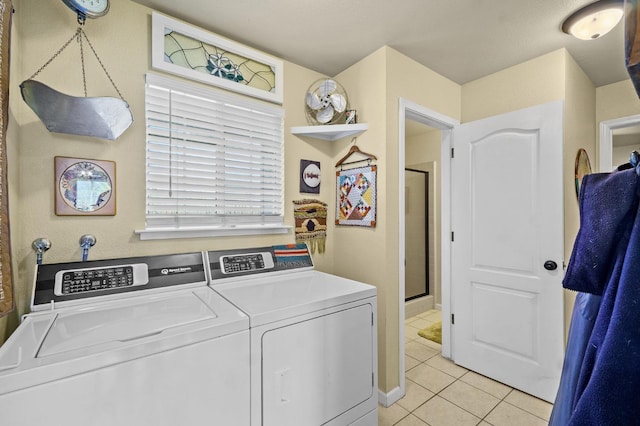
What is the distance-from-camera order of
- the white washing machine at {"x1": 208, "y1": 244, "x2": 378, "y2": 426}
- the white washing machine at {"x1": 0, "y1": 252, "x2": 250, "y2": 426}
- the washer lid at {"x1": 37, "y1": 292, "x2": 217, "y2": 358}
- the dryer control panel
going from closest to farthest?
the white washing machine at {"x1": 0, "y1": 252, "x2": 250, "y2": 426} < the washer lid at {"x1": 37, "y1": 292, "x2": 217, "y2": 358} < the white washing machine at {"x1": 208, "y1": 244, "x2": 378, "y2": 426} < the dryer control panel

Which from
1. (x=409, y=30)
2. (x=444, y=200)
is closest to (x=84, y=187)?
(x=409, y=30)

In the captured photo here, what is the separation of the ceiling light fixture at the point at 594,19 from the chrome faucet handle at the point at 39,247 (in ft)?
10.3

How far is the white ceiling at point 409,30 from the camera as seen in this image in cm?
166

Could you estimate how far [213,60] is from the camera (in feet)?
6.18

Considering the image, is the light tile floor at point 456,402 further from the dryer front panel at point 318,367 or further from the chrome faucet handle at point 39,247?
the chrome faucet handle at point 39,247

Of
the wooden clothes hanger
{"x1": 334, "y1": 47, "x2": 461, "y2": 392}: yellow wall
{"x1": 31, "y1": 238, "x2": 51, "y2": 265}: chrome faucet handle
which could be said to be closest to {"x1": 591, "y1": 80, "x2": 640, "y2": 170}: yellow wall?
{"x1": 334, "y1": 47, "x2": 461, "y2": 392}: yellow wall

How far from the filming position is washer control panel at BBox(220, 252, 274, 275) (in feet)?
5.78

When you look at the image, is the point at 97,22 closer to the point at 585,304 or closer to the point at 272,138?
the point at 272,138

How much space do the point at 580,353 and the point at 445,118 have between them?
7.34ft

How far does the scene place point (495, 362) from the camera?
2268mm

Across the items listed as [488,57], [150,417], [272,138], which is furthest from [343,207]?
[150,417]

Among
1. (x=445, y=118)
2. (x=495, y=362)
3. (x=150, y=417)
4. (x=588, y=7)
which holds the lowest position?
(x=495, y=362)

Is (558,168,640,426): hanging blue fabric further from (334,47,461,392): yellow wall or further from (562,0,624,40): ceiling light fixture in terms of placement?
(562,0,624,40): ceiling light fixture

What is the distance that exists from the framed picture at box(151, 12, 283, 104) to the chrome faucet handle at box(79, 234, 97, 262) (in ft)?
3.35
